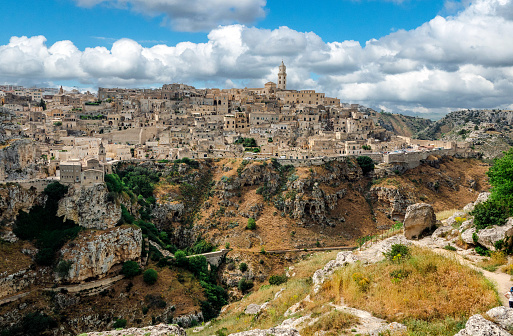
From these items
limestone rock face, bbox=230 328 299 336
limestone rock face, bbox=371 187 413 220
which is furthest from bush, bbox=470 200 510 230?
limestone rock face, bbox=371 187 413 220

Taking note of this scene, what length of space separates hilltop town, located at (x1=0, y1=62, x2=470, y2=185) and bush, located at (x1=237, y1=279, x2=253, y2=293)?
64.0 feet

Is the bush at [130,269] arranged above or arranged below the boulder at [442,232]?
below

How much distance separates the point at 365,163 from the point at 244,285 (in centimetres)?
2889

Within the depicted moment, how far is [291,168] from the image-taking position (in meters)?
55.6

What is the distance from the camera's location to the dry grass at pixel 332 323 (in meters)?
12.4

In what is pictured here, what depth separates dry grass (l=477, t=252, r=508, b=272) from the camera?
567 inches

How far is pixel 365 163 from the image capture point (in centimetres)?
5859

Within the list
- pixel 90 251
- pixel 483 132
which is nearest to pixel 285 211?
pixel 90 251

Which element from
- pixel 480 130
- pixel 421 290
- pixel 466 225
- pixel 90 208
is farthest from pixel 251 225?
pixel 480 130

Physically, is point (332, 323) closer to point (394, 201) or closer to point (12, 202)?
point (12, 202)

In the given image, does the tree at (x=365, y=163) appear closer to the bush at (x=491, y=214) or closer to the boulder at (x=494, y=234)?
the bush at (x=491, y=214)

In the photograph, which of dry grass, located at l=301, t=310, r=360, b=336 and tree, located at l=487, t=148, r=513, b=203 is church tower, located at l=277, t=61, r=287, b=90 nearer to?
tree, located at l=487, t=148, r=513, b=203

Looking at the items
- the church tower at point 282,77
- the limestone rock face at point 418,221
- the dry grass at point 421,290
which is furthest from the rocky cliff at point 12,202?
the church tower at point 282,77

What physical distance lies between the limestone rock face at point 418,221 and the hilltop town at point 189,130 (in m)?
32.6
